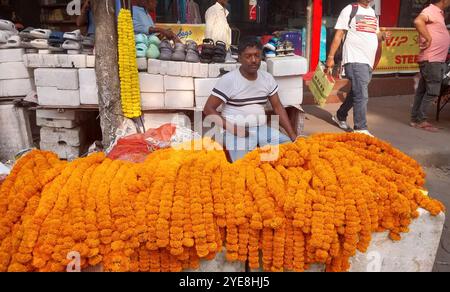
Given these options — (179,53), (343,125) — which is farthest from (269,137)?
(343,125)

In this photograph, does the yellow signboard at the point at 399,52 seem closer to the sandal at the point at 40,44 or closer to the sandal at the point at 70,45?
the sandal at the point at 70,45

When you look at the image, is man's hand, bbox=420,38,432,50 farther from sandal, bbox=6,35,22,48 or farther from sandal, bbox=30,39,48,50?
sandal, bbox=6,35,22,48

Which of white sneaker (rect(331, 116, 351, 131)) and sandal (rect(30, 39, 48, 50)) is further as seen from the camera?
white sneaker (rect(331, 116, 351, 131))

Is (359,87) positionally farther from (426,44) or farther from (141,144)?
(141,144)

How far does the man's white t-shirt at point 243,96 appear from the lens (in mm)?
3354

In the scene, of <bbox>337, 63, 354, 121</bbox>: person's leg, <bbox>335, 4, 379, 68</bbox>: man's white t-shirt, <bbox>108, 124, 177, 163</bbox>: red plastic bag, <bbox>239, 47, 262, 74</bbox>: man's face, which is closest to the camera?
<bbox>108, 124, 177, 163</bbox>: red plastic bag

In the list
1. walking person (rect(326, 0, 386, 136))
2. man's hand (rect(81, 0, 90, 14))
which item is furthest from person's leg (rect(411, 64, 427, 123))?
man's hand (rect(81, 0, 90, 14))

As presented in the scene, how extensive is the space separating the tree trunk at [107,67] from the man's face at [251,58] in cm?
137

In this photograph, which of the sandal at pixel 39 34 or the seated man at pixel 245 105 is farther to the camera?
the sandal at pixel 39 34

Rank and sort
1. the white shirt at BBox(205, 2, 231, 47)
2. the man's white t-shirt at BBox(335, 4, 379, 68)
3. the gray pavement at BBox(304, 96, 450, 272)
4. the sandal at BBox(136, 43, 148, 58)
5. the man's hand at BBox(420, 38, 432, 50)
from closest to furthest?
the sandal at BBox(136, 43, 148, 58) → the gray pavement at BBox(304, 96, 450, 272) → the man's white t-shirt at BBox(335, 4, 379, 68) → the man's hand at BBox(420, 38, 432, 50) → the white shirt at BBox(205, 2, 231, 47)

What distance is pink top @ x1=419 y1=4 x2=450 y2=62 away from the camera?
5.20 metres

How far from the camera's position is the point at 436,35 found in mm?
5211

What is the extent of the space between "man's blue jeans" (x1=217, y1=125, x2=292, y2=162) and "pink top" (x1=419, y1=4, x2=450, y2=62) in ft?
10.2

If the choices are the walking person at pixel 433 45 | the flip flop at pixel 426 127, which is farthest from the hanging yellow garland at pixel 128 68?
the flip flop at pixel 426 127
